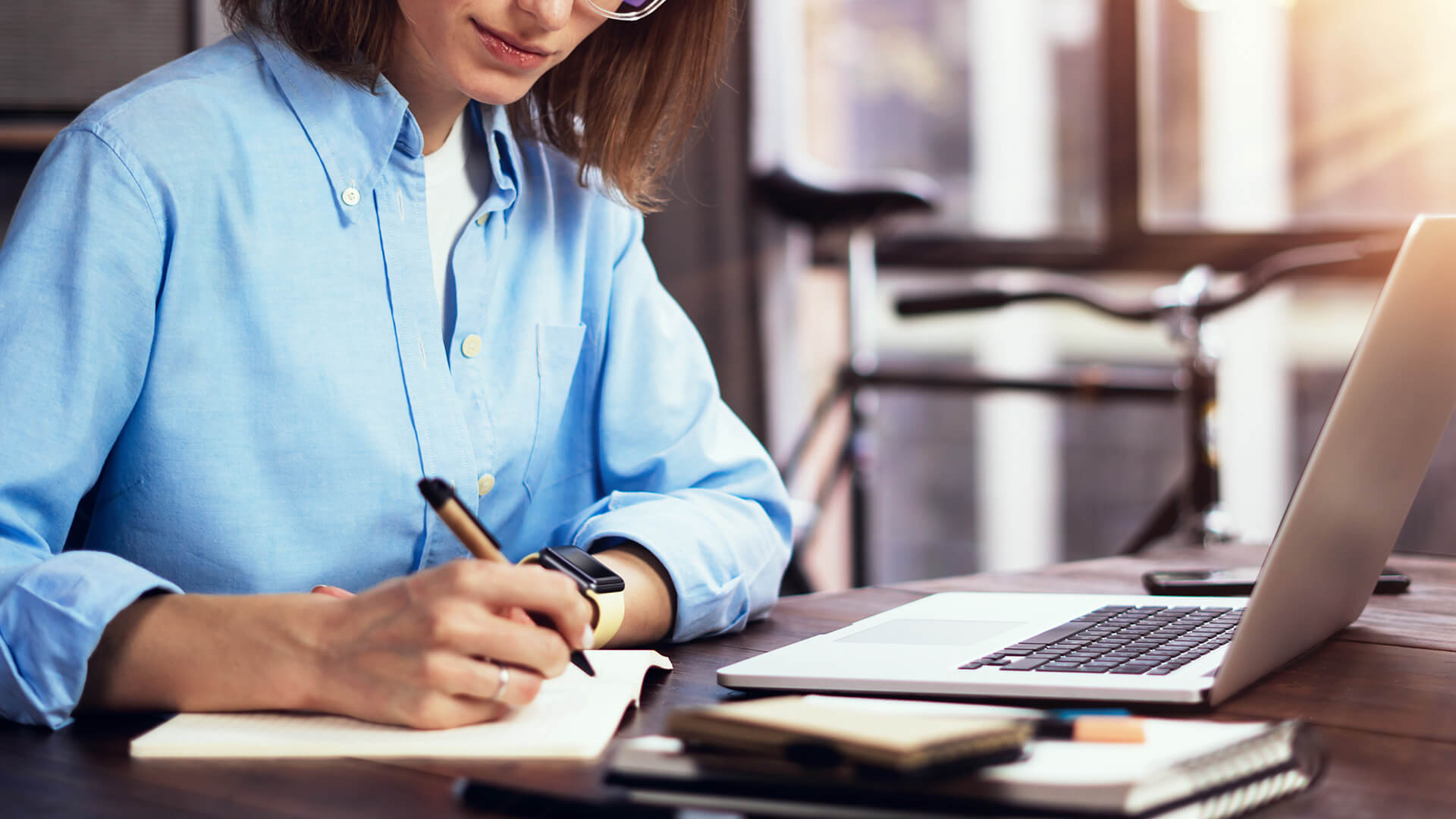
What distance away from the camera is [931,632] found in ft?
2.69

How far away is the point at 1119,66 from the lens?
9.09 ft

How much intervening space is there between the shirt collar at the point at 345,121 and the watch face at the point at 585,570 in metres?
0.30

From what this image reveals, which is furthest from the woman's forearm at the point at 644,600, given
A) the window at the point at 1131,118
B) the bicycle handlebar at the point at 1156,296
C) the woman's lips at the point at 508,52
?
the window at the point at 1131,118

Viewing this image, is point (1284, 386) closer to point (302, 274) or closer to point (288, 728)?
point (302, 274)

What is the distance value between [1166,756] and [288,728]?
40 centimetres

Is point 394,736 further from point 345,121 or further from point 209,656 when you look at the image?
point 345,121

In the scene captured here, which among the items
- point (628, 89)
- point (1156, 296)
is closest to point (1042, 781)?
point (628, 89)

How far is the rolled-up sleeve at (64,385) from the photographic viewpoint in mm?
677

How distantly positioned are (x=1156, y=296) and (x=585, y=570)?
1620mm

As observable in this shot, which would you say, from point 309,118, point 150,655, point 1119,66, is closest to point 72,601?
point 150,655

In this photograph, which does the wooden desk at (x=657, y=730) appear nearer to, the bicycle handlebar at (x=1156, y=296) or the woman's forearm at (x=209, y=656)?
the woman's forearm at (x=209, y=656)

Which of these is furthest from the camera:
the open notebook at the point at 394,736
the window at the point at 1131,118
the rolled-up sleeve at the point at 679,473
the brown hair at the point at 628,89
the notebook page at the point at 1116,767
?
the window at the point at 1131,118

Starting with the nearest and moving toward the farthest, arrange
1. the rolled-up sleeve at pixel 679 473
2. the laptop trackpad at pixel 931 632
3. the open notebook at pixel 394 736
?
1. the open notebook at pixel 394 736
2. the laptop trackpad at pixel 931 632
3. the rolled-up sleeve at pixel 679 473

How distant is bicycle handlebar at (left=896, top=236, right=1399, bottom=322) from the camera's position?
1933 mm
